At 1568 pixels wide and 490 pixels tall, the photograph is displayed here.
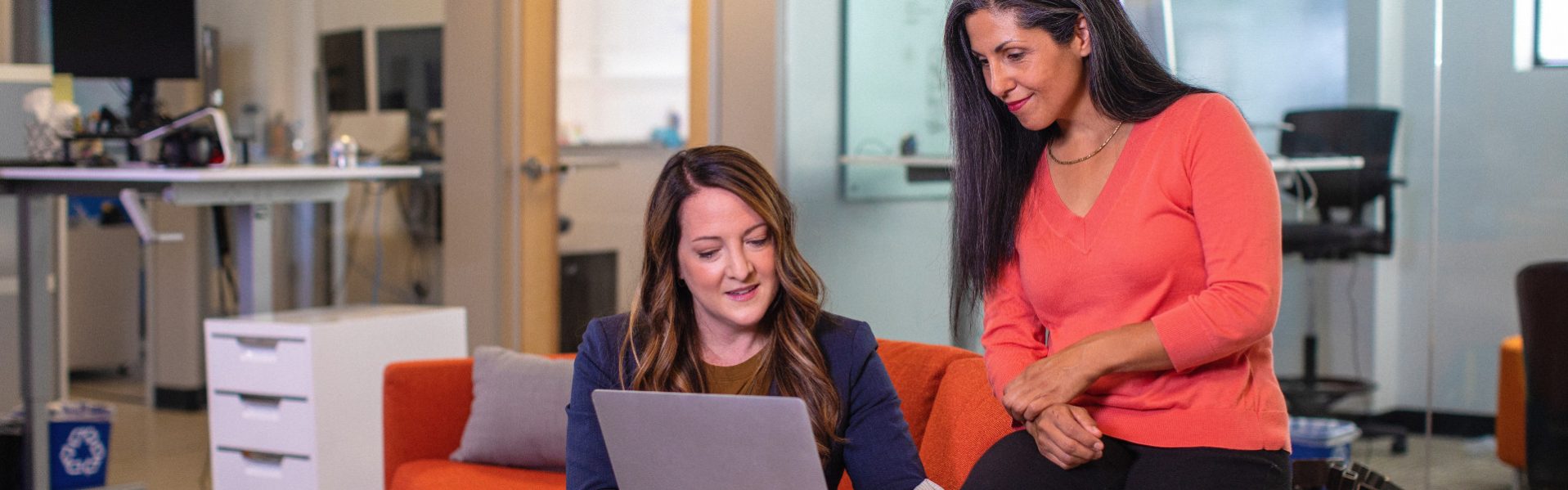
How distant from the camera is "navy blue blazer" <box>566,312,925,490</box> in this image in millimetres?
1751

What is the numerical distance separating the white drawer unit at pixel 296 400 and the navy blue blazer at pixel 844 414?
1648 mm

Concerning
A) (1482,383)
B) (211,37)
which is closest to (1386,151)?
(1482,383)

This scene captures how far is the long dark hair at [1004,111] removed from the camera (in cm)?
166

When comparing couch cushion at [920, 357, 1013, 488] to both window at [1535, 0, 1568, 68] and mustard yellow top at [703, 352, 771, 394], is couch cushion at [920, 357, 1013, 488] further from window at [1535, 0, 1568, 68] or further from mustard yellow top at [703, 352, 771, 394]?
window at [1535, 0, 1568, 68]

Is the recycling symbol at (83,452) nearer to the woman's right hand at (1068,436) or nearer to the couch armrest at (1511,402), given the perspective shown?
the woman's right hand at (1068,436)

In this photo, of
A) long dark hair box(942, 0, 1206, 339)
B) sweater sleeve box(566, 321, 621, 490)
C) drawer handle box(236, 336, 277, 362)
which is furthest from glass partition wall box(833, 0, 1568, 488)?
drawer handle box(236, 336, 277, 362)

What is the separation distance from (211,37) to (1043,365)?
464 centimetres

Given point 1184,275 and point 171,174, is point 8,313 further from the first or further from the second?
point 1184,275

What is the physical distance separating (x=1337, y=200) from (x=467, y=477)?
2292mm

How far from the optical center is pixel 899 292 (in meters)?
4.09

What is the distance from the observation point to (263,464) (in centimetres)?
334

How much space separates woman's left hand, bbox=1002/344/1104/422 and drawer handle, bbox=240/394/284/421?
86.2 inches

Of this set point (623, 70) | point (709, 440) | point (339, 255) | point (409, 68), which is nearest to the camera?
point (709, 440)

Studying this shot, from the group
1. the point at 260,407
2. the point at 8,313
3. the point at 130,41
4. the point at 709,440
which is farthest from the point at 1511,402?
the point at 8,313
